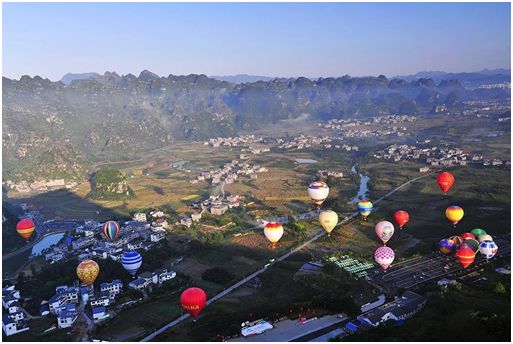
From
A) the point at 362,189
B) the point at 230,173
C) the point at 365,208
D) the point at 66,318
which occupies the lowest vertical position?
the point at 230,173

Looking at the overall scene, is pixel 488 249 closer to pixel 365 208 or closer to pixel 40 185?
pixel 365 208

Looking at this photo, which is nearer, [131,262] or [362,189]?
[131,262]

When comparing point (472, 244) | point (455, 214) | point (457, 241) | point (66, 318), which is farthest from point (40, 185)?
point (472, 244)

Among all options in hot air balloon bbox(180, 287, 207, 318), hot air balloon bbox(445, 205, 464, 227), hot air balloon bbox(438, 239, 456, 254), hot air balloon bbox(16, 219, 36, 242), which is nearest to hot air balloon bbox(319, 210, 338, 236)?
hot air balloon bbox(438, 239, 456, 254)

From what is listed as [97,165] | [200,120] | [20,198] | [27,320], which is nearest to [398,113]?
[200,120]

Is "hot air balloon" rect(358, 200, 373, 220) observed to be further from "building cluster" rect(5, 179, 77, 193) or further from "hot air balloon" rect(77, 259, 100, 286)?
"building cluster" rect(5, 179, 77, 193)

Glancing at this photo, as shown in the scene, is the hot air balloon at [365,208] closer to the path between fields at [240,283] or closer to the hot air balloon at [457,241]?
the path between fields at [240,283]
